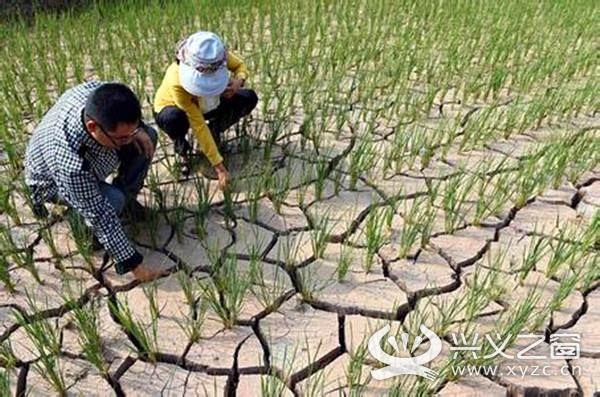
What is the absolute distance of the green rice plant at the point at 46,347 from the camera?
Answer: 64.2 inches

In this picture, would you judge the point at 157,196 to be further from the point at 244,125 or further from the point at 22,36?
the point at 22,36

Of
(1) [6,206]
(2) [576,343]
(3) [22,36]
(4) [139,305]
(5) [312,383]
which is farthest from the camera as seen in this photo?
(3) [22,36]

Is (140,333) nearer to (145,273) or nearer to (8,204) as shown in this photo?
(145,273)

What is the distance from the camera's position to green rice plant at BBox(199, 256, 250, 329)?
6.19ft

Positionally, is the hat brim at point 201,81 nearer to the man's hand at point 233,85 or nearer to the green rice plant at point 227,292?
the man's hand at point 233,85

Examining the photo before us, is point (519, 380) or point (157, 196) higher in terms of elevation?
point (157, 196)

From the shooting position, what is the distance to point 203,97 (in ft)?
8.16

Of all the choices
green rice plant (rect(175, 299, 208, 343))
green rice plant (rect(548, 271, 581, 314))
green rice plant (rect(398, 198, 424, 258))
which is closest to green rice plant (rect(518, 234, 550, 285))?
green rice plant (rect(548, 271, 581, 314))

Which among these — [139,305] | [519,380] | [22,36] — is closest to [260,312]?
[139,305]

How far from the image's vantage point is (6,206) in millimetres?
2279

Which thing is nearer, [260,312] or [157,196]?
[260,312]

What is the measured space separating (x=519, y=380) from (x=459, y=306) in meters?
0.33

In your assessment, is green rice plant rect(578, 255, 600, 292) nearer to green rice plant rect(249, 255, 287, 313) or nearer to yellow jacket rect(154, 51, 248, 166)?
green rice plant rect(249, 255, 287, 313)

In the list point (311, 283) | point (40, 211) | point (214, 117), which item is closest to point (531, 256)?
point (311, 283)
